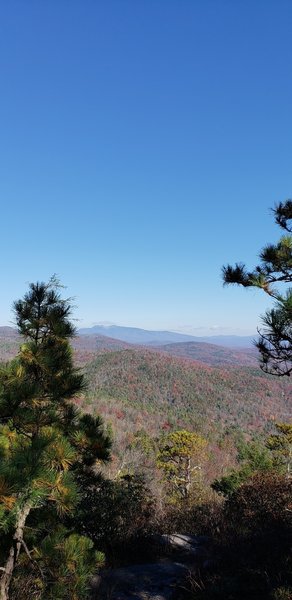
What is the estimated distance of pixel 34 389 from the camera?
4.01 meters

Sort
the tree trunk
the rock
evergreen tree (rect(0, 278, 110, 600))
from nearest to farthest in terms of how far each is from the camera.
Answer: evergreen tree (rect(0, 278, 110, 600))
the tree trunk
the rock

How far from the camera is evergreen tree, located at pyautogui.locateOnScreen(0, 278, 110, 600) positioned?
117 inches

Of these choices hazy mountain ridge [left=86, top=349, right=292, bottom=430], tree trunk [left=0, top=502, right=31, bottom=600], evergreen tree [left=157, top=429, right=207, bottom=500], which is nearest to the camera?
tree trunk [left=0, top=502, right=31, bottom=600]

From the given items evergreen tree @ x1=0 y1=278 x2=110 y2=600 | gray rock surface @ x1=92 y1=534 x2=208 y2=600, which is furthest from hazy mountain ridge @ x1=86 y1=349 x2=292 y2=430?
evergreen tree @ x1=0 y1=278 x2=110 y2=600

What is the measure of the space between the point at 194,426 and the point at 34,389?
68382 millimetres

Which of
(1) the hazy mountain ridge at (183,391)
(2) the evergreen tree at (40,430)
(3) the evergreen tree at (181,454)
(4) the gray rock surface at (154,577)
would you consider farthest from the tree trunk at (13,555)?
(1) the hazy mountain ridge at (183,391)

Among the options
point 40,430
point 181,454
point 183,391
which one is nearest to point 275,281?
point 40,430

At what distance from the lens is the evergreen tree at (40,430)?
2971 mm

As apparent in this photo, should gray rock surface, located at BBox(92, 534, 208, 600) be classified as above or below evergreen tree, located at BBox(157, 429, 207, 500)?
above

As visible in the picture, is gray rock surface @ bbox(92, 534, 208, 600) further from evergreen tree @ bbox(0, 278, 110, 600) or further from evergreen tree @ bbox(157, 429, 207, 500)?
evergreen tree @ bbox(157, 429, 207, 500)

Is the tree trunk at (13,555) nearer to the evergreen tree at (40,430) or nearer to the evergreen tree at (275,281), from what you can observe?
the evergreen tree at (40,430)

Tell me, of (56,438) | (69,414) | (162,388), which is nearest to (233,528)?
(69,414)

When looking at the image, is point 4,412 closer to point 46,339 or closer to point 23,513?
point 23,513

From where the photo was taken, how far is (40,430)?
13.3 feet
